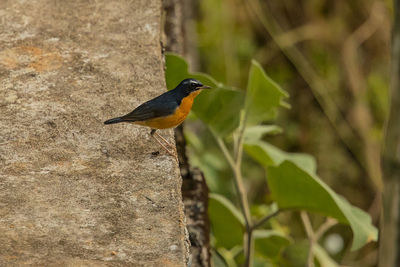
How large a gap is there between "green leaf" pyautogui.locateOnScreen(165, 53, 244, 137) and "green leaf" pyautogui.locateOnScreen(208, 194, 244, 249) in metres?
0.39

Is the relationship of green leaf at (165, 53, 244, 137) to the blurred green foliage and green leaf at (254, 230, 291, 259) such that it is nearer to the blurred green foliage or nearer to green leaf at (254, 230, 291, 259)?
the blurred green foliage

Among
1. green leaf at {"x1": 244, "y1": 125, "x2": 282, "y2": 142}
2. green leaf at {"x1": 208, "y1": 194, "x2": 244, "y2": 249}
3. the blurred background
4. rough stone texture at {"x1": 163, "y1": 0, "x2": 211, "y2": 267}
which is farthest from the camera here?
the blurred background

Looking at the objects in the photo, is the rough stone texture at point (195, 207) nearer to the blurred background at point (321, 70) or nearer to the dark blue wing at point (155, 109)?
the dark blue wing at point (155, 109)

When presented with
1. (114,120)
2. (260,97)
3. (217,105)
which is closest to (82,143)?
(114,120)

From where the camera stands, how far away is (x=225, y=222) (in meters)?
3.43

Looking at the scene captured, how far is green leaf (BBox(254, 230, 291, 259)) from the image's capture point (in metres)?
3.63

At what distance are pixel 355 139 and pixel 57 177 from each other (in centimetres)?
516

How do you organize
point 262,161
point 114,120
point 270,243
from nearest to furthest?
1. point 114,120
2. point 262,161
3. point 270,243

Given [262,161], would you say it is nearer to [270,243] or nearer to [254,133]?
[254,133]

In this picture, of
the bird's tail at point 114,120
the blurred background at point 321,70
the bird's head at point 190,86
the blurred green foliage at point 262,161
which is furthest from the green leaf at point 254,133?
the blurred background at point 321,70

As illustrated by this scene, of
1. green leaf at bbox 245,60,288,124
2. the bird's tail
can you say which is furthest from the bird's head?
the bird's tail

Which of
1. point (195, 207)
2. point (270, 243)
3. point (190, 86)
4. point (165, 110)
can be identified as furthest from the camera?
point (270, 243)

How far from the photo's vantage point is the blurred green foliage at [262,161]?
300cm

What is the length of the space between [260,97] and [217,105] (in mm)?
191
